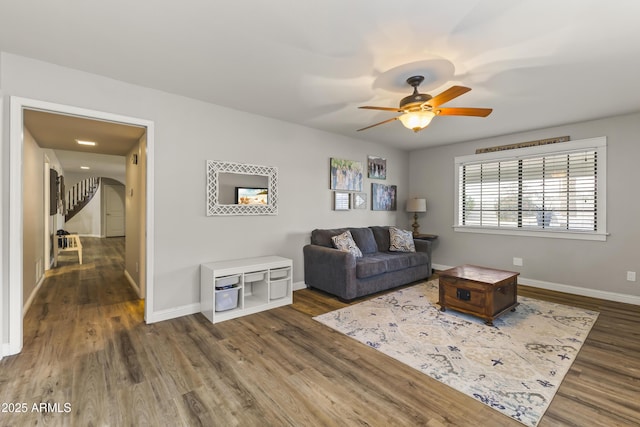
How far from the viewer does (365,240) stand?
4.82 meters

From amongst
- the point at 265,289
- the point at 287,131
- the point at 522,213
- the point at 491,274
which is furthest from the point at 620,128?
the point at 265,289

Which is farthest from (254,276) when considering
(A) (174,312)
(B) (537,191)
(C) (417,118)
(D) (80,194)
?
(D) (80,194)

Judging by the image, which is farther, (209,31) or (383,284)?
(383,284)

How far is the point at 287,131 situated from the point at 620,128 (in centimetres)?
441

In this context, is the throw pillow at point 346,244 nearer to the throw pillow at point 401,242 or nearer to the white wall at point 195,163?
the white wall at point 195,163

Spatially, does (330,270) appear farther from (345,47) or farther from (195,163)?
(345,47)

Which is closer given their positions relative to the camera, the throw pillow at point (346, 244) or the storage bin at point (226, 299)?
the storage bin at point (226, 299)

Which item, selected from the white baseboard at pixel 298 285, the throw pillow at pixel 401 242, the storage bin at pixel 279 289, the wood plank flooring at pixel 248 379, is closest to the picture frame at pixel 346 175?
the throw pillow at pixel 401 242

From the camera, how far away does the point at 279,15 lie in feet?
6.28

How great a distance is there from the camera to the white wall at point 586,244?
3793 mm

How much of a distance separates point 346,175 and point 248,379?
358cm

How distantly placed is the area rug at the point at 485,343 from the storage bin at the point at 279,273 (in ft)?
2.34

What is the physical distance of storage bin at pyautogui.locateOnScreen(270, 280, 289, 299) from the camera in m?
3.60

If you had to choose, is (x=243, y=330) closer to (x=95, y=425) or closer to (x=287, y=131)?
(x=95, y=425)
